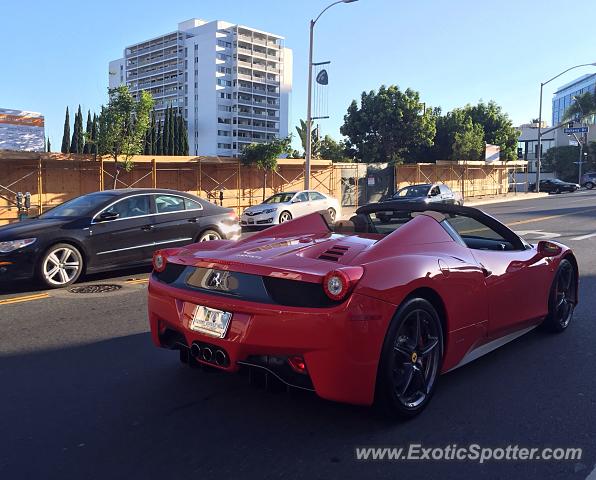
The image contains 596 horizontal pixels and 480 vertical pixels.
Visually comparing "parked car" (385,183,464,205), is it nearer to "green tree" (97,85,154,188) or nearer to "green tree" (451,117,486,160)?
"green tree" (97,85,154,188)

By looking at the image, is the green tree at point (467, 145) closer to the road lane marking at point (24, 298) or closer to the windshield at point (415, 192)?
the windshield at point (415, 192)

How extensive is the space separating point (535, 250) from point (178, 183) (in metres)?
21.4

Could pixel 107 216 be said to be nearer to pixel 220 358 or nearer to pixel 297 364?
pixel 220 358

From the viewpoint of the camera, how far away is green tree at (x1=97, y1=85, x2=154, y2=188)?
21047mm

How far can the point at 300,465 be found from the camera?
119 inches

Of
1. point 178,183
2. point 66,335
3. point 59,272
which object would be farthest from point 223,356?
point 178,183

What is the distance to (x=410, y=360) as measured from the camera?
11.9 ft

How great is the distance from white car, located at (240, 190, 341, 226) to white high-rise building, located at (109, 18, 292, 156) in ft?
346

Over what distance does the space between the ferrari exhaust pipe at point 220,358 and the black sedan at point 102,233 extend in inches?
200

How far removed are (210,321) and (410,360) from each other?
127 cm

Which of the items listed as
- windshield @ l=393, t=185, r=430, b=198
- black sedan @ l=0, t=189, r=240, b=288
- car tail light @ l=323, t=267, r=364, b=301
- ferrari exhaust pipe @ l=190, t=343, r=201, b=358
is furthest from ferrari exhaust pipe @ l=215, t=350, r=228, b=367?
windshield @ l=393, t=185, r=430, b=198

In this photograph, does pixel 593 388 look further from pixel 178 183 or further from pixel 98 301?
pixel 178 183

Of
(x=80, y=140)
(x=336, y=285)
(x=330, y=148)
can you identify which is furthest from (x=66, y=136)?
(x=336, y=285)

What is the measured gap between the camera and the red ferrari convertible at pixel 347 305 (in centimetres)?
323
